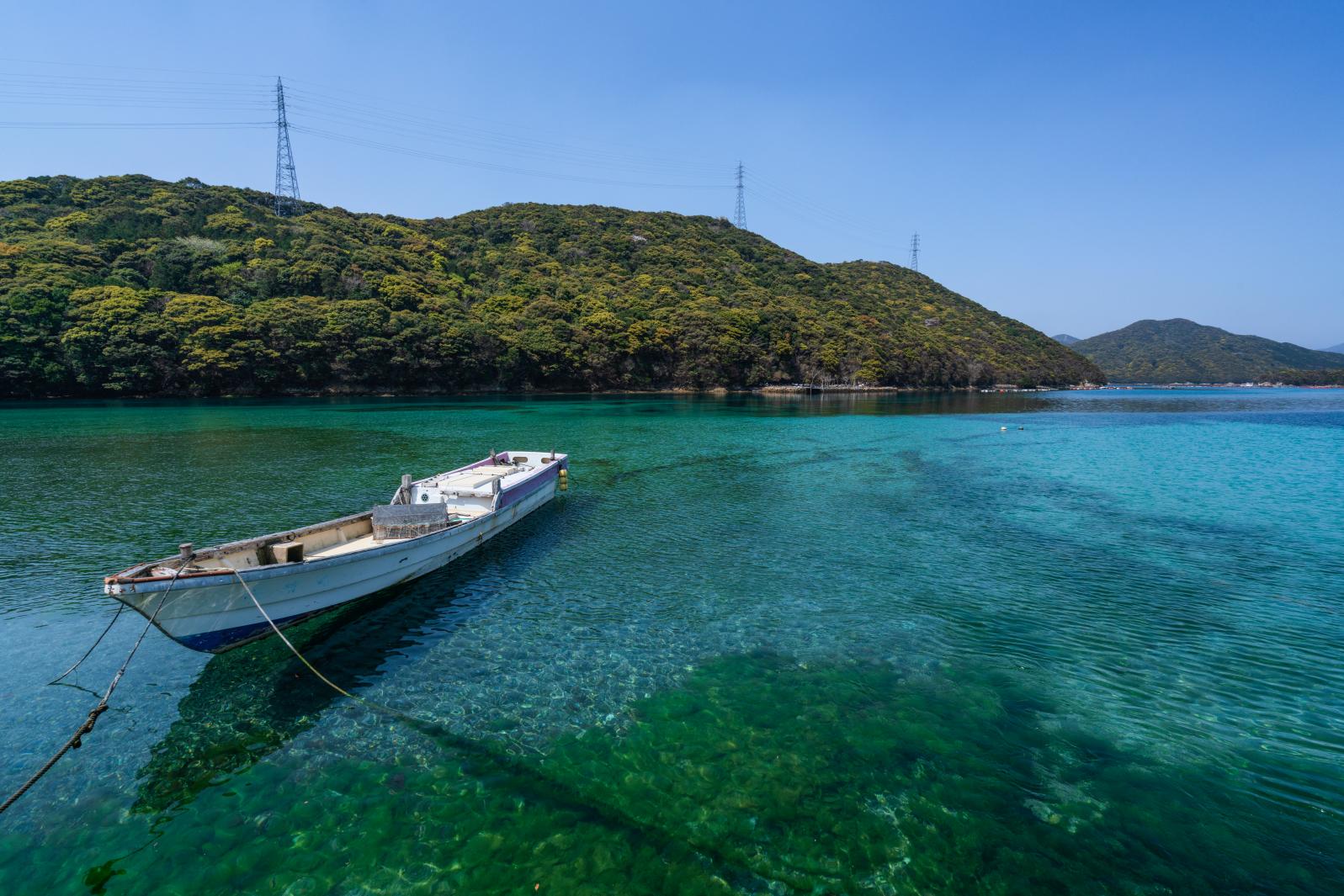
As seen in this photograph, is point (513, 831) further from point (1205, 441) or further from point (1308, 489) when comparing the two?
point (1205, 441)

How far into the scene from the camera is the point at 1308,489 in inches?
1126

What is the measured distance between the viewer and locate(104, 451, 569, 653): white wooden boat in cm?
959

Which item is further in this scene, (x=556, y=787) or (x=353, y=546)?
(x=353, y=546)

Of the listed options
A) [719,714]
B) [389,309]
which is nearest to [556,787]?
[719,714]

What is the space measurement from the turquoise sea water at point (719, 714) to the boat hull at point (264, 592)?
0.96m

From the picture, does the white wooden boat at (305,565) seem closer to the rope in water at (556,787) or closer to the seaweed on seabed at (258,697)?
the rope in water at (556,787)

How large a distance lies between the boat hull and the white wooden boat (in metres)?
0.02

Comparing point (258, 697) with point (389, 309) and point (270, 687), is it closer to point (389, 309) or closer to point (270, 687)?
point (270, 687)

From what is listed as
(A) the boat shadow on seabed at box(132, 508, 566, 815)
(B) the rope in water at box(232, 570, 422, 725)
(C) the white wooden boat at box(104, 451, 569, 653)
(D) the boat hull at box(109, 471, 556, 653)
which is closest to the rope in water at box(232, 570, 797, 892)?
(B) the rope in water at box(232, 570, 422, 725)

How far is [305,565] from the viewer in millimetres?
11352

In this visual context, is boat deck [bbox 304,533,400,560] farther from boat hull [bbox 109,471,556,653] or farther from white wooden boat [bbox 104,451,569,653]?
boat hull [bbox 109,471,556,653]

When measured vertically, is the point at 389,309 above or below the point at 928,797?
above

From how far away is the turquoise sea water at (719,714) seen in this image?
7086mm

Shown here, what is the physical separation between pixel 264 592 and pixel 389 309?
98.5m
